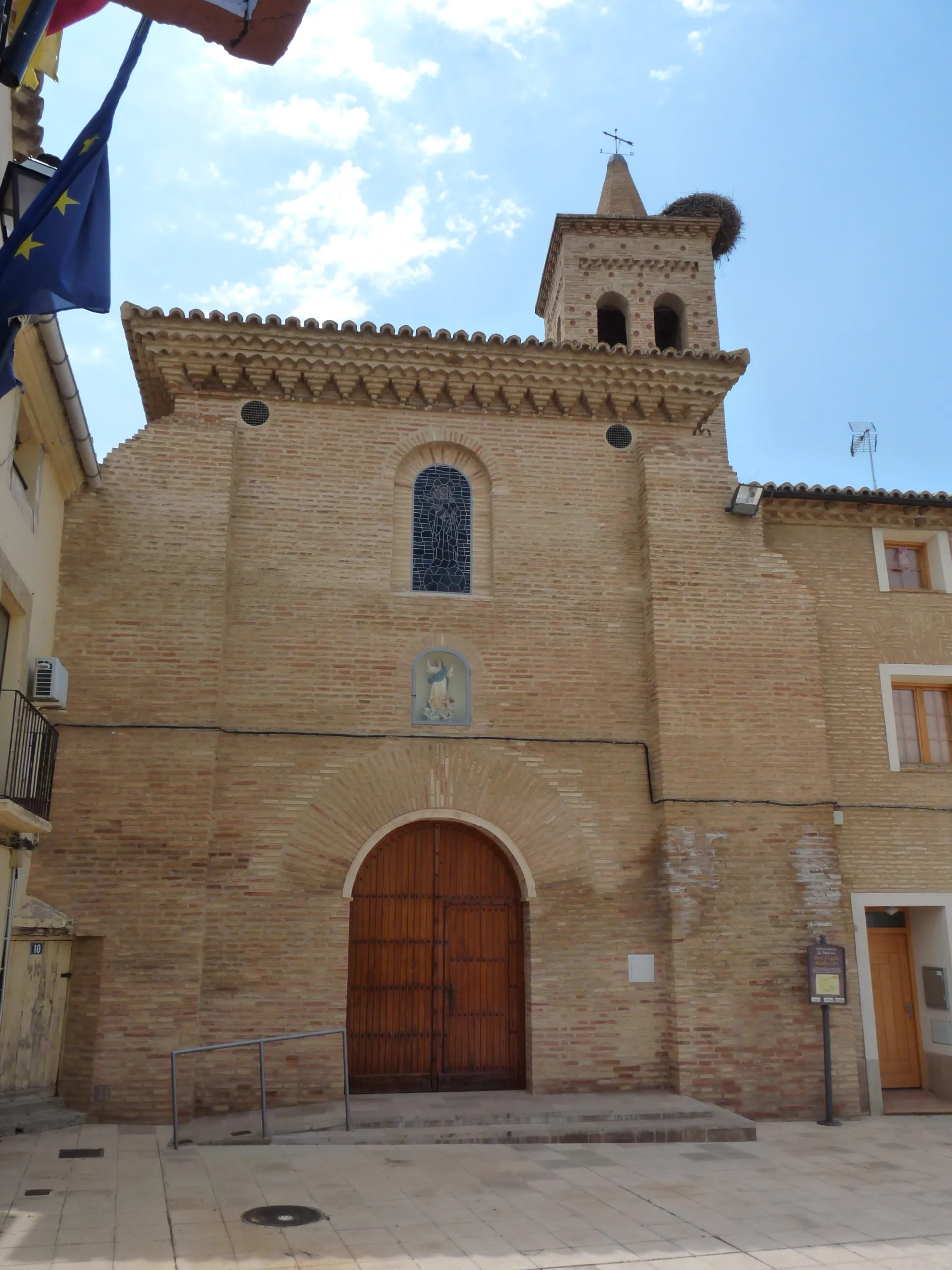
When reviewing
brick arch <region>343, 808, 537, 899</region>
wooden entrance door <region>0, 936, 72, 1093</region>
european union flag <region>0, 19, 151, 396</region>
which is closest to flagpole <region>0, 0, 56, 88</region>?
european union flag <region>0, 19, 151, 396</region>

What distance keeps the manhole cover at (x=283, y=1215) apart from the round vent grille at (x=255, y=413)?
788cm

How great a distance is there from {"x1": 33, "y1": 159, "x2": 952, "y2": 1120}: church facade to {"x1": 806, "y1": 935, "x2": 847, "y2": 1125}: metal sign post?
0.60 ft

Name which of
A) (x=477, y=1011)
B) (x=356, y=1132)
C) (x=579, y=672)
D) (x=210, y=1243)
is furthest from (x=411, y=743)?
(x=210, y=1243)

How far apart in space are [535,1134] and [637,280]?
51.7ft

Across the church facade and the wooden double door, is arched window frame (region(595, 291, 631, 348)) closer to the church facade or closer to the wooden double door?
the church facade

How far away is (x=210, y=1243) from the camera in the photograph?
19.7 feet

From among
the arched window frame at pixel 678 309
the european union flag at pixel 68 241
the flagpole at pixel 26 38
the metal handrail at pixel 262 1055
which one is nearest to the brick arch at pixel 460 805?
the metal handrail at pixel 262 1055

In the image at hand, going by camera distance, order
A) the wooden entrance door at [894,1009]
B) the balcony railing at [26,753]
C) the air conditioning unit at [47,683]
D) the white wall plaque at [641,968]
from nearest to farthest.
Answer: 1. the balcony railing at [26,753]
2. the air conditioning unit at [47,683]
3. the white wall plaque at [641,968]
4. the wooden entrance door at [894,1009]

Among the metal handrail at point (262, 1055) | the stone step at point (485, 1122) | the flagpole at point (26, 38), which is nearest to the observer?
the flagpole at point (26, 38)

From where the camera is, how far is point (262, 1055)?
8.95 meters

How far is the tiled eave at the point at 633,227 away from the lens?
20.1m

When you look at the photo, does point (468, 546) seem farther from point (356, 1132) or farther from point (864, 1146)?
point (864, 1146)

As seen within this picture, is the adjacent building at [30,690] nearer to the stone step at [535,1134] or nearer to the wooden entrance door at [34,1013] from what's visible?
the wooden entrance door at [34,1013]

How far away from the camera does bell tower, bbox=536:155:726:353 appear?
64.4 feet
